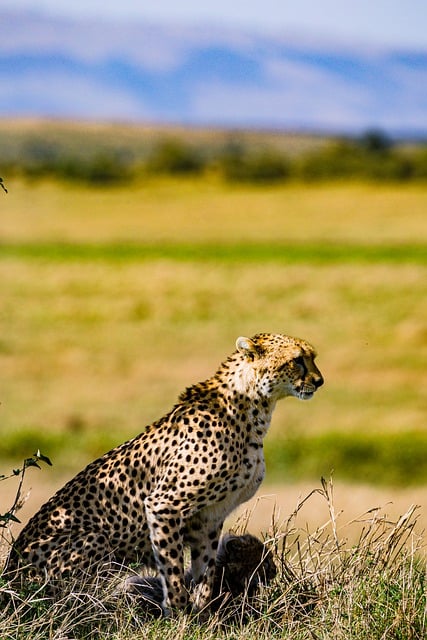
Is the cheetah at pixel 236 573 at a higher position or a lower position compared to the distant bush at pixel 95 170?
lower

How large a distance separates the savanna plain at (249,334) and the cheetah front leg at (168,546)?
0.42 ft

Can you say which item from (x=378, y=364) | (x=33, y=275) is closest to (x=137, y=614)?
(x=378, y=364)

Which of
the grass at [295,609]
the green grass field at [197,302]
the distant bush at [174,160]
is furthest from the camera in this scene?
the distant bush at [174,160]

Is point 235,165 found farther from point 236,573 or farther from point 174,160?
point 236,573

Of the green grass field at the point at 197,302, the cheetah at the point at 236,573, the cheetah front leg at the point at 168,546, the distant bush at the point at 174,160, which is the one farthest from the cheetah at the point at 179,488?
the distant bush at the point at 174,160

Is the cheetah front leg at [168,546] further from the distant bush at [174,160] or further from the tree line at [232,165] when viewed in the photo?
the distant bush at [174,160]

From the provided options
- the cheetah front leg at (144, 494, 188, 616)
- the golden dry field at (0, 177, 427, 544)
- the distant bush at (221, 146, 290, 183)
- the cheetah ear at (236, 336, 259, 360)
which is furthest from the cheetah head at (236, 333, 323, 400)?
the distant bush at (221, 146, 290, 183)

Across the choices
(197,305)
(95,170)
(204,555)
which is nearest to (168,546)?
(204,555)

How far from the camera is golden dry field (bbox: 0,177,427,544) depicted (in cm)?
2008

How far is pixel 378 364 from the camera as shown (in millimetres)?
24781

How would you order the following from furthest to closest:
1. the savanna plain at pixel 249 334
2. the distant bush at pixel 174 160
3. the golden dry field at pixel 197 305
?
the distant bush at pixel 174 160 < the golden dry field at pixel 197 305 < the savanna plain at pixel 249 334

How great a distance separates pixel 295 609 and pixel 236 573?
27 centimetres

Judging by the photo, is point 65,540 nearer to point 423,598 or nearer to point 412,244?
point 423,598

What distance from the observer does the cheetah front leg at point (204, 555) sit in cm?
541
